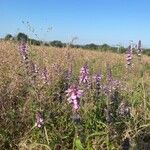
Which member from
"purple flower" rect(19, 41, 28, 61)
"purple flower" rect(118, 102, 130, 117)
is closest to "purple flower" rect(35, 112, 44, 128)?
"purple flower" rect(118, 102, 130, 117)

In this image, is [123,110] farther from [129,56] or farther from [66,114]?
[129,56]

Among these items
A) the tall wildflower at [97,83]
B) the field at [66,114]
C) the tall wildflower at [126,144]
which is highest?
the tall wildflower at [97,83]

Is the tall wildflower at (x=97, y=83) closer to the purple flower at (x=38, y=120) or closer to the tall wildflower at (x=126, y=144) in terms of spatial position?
the tall wildflower at (x=126, y=144)

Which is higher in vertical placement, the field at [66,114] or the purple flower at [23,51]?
the purple flower at [23,51]

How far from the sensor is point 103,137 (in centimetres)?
506

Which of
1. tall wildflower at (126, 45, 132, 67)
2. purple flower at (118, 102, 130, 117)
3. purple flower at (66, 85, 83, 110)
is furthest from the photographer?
tall wildflower at (126, 45, 132, 67)

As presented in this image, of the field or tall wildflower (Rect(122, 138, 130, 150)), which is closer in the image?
the field

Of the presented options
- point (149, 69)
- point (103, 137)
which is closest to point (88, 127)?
point (103, 137)

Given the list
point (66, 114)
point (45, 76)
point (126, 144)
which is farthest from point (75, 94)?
point (45, 76)

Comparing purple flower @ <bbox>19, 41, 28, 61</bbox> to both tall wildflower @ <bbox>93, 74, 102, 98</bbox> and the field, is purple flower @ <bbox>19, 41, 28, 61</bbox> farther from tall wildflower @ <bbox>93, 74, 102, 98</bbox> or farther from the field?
tall wildflower @ <bbox>93, 74, 102, 98</bbox>

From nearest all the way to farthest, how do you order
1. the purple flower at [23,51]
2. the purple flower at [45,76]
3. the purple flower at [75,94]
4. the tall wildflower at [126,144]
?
the purple flower at [75,94] → the tall wildflower at [126,144] → the purple flower at [45,76] → the purple flower at [23,51]

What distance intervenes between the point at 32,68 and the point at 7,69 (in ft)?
2.57

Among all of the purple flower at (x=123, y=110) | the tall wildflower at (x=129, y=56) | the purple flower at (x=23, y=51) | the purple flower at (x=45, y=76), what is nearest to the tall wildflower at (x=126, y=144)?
the purple flower at (x=123, y=110)

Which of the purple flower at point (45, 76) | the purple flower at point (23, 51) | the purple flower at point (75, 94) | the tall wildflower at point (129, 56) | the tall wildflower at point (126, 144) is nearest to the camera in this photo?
the purple flower at point (75, 94)
